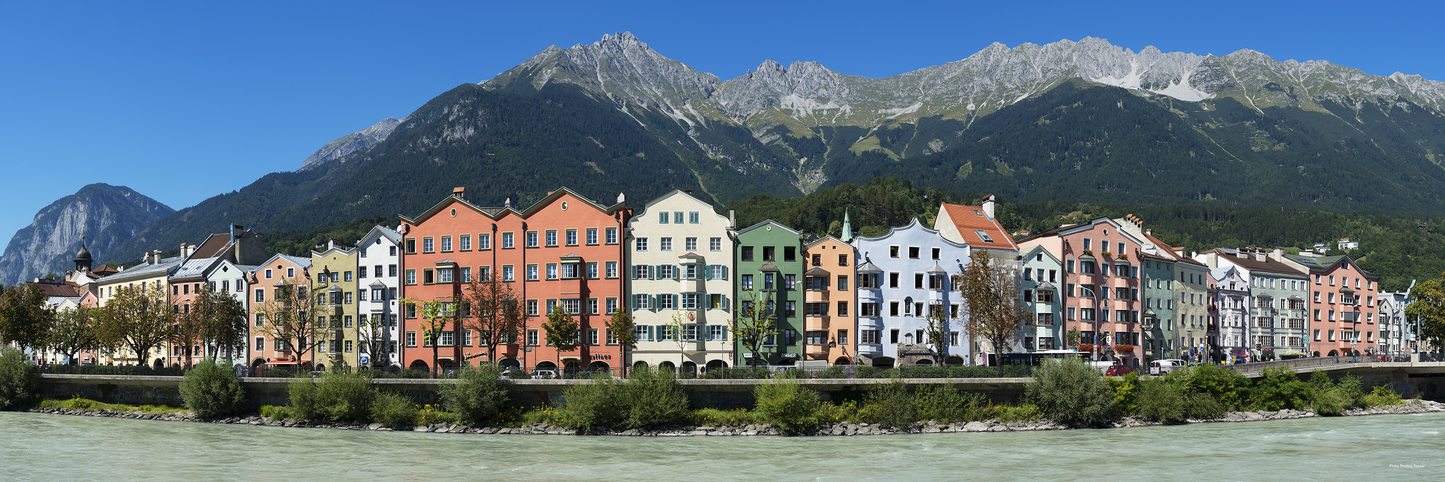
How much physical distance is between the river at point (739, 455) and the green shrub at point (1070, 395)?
7.64 feet

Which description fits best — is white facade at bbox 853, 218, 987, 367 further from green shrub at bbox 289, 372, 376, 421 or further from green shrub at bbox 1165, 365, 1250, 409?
green shrub at bbox 289, 372, 376, 421

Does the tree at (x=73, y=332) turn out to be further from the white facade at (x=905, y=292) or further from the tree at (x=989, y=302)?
the tree at (x=989, y=302)

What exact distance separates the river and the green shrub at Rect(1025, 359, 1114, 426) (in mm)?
2330

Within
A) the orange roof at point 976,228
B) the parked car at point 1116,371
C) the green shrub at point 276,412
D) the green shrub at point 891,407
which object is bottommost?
the green shrub at point 276,412

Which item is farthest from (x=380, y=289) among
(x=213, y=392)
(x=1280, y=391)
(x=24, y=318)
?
(x=1280, y=391)

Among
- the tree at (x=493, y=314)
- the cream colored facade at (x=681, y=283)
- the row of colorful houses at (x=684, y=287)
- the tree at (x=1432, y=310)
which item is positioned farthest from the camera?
the tree at (x=1432, y=310)

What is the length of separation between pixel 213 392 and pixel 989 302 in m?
60.3

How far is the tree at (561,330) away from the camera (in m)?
91.2

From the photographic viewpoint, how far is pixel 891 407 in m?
71.3

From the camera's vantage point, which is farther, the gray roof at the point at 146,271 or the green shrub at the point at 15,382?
the gray roof at the point at 146,271

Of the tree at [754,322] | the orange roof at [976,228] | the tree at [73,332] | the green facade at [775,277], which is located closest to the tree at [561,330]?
the tree at [754,322]

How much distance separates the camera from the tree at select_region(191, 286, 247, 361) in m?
108

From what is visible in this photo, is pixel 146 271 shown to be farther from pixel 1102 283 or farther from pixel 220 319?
pixel 1102 283

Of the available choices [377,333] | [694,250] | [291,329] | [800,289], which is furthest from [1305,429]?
[291,329]
